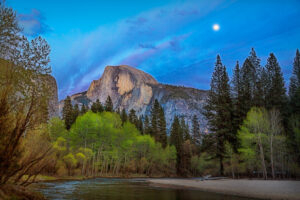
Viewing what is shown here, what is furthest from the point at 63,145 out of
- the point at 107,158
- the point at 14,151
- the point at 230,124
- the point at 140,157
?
the point at 14,151

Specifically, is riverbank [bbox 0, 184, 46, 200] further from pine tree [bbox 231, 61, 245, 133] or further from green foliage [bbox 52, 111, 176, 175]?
pine tree [bbox 231, 61, 245, 133]

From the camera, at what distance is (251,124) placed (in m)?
35.8

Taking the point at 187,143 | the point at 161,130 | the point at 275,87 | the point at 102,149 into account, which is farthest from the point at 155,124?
the point at 275,87

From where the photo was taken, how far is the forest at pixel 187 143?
38.9 ft

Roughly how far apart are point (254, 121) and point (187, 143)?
38.2 m

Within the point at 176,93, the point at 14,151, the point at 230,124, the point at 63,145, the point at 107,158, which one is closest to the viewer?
the point at 14,151

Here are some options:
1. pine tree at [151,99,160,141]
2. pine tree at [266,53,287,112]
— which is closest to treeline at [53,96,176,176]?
pine tree at [151,99,160,141]

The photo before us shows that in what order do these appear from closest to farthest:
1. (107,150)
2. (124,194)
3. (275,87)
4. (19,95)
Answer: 1. (19,95)
2. (124,194)
3. (275,87)
4. (107,150)

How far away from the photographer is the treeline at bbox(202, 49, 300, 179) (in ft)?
114

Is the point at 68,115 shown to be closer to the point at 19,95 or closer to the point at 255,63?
the point at 255,63

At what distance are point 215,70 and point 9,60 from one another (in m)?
43.7

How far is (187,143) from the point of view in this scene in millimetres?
71812

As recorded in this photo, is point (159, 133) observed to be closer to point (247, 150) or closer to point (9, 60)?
point (247, 150)

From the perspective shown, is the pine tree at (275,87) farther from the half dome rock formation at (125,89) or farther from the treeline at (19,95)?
the half dome rock formation at (125,89)
